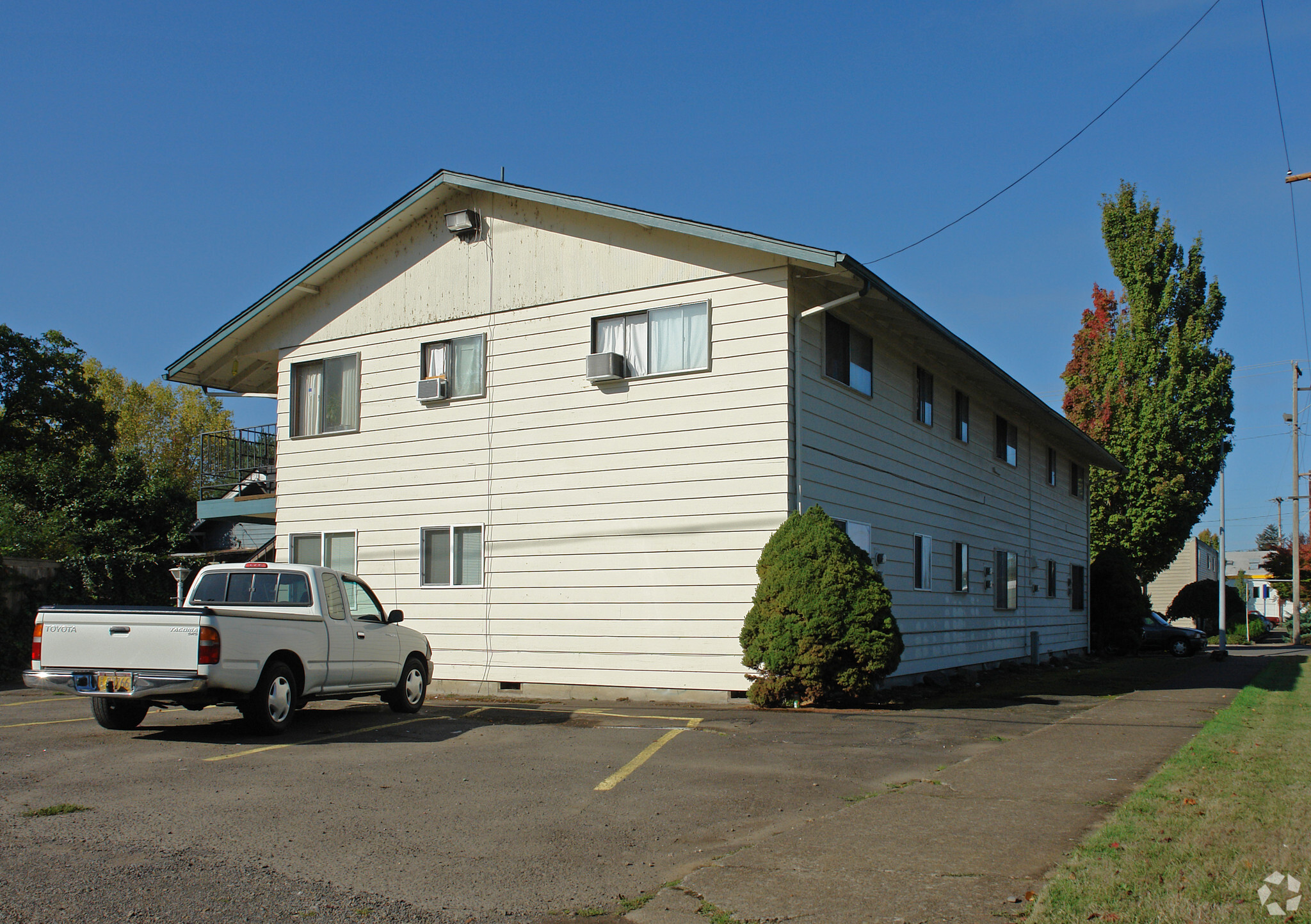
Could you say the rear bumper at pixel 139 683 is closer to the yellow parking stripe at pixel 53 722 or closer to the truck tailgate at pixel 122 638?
the truck tailgate at pixel 122 638

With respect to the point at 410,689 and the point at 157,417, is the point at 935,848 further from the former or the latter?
the point at 157,417

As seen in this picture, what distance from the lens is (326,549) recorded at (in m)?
17.8

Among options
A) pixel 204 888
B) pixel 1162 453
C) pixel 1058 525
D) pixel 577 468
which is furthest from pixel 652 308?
pixel 1162 453

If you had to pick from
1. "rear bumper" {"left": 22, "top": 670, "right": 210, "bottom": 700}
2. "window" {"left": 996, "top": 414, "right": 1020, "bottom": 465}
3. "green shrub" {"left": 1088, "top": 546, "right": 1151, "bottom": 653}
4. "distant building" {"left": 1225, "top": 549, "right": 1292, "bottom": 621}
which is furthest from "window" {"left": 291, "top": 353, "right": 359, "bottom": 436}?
"distant building" {"left": 1225, "top": 549, "right": 1292, "bottom": 621}

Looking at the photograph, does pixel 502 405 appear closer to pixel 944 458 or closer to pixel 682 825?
pixel 944 458

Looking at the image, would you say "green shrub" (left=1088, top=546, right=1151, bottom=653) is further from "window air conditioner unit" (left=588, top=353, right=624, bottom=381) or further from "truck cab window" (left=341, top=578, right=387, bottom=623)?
"truck cab window" (left=341, top=578, right=387, bottom=623)

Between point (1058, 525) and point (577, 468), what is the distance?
54.6 feet

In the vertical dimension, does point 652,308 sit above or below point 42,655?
above

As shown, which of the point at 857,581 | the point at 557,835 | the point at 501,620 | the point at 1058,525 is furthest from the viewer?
the point at 1058,525

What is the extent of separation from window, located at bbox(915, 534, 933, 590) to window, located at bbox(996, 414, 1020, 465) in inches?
212

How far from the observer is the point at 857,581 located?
1268 cm

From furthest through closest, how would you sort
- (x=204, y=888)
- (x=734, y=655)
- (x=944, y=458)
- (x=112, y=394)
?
(x=112, y=394), (x=944, y=458), (x=734, y=655), (x=204, y=888)

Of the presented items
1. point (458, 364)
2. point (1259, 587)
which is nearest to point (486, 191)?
point (458, 364)

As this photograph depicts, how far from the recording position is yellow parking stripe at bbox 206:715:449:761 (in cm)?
930
